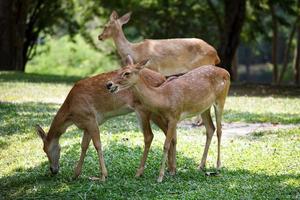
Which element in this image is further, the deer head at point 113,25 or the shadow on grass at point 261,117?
the deer head at point 113,25

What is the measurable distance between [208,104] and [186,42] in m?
4.52

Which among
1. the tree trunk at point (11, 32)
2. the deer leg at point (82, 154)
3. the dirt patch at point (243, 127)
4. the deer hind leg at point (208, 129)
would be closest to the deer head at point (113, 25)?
the dirt patch at point (243, 127)

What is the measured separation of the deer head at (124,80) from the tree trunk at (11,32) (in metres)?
16.8

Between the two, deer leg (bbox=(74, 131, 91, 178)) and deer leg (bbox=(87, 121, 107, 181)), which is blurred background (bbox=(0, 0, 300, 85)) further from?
deer leg (bbox=(87, 121, 107, 181))

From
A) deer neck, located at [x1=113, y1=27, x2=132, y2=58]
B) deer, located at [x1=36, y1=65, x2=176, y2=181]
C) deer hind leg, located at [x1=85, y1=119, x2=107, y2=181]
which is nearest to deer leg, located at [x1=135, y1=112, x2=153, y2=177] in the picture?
deer, located at [x1=36, y1=65, x2=176, y2=181]

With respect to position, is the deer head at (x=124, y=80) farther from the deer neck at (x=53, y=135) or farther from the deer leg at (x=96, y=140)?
the deer neck at (x=53, y=135)

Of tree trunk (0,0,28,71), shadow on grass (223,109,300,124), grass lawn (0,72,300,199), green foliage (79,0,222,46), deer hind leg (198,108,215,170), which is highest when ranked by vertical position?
deer hind leg (198,108,215,170)

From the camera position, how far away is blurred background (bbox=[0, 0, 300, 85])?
2456 centimetres

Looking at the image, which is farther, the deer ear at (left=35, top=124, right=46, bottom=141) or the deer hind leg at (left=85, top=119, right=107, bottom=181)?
the deer ear at (left=35, top=124, right=46, bottom=141)

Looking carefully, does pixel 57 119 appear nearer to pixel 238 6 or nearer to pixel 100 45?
pixel 238 6

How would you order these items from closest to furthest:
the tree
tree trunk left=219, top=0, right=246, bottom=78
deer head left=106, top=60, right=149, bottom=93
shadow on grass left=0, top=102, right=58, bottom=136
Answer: deer head left=106, top=60, right=149, bottom=93
shadow on grass left=0, top=102, right=58, bottom=136
tree trunk left=219, top=0, right=246, bottom=78
the tree

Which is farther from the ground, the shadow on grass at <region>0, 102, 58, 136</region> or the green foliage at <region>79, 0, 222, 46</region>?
the shadow on grass at <region>0, 102, 58, 136</region>

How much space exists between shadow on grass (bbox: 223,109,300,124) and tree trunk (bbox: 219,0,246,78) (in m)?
8.21

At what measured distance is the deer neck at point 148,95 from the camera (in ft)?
26.6
